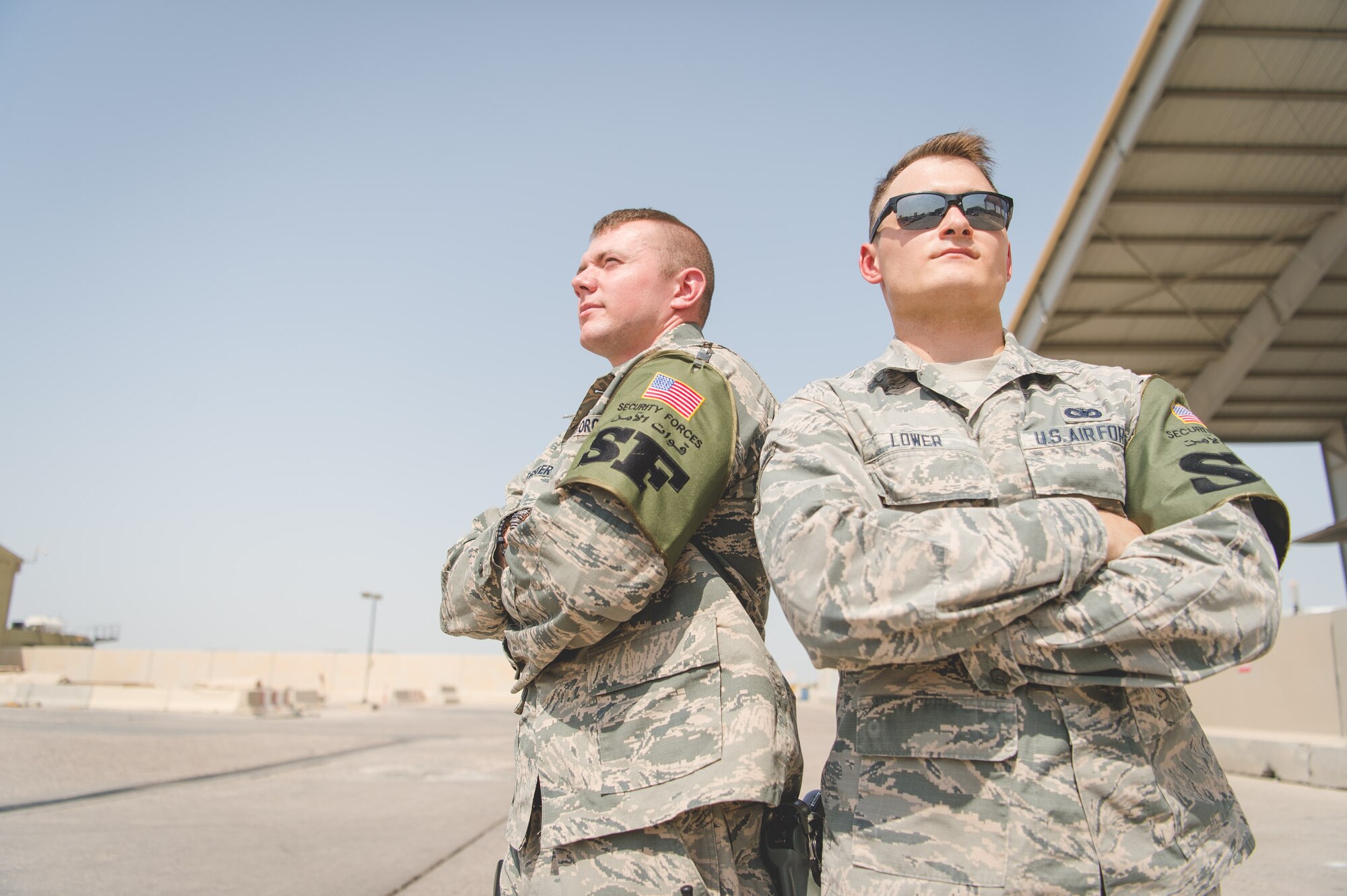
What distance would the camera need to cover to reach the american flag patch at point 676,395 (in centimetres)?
196

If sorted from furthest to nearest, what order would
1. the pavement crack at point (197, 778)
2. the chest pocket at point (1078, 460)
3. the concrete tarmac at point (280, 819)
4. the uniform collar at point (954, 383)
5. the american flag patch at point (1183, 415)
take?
the pavement crack at point (197, 778) → the concrete tarmac at point (280, 819) → the uniform collar at point (954, 383) → the american flag patch at point (1183, 415) → the chest pocket at point (1078, 460)

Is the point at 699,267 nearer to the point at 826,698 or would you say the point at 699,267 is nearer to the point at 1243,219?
the point at 1243,219

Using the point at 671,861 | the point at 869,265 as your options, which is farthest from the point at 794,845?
the point at 869,265

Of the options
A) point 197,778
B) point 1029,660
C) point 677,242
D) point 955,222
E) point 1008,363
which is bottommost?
point 197,778

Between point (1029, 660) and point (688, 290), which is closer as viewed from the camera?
point (1029, 660)

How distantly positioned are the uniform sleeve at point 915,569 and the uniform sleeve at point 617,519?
282 mm

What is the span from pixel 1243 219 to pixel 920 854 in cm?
1374

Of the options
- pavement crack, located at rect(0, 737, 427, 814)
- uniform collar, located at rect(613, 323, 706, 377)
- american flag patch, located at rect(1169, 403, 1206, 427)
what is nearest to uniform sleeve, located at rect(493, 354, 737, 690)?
uniform collar, located at rect(613, 323, 706, 377)

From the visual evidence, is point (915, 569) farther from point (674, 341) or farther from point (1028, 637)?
point (674, 341)

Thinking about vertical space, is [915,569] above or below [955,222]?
below

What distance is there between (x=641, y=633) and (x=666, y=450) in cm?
41

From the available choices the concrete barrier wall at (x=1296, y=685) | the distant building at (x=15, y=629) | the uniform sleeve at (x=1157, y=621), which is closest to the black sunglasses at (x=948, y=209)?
the uniform sleeve at (x=1157, y=621)

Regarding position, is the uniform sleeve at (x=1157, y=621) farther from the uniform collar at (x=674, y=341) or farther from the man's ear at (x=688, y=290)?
the man's ear at (x=688, y=290)

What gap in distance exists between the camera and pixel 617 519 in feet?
5.89
